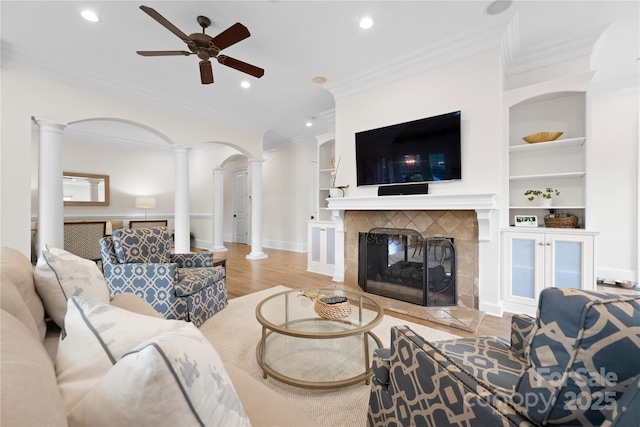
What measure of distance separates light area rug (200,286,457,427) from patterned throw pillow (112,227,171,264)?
32.0 inches

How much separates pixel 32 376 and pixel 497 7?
3.40 meters

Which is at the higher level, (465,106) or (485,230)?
(465,106)

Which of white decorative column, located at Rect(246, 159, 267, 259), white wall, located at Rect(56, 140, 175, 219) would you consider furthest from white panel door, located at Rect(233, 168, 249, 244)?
white decorative column, located at Rect(246, 159, 267, 259)

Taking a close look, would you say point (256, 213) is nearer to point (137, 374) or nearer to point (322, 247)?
point (322, 247)

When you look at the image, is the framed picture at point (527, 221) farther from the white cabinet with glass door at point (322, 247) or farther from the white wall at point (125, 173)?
the white wall at point (125, 173)

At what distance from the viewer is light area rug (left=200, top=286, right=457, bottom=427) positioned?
1409 millimetres

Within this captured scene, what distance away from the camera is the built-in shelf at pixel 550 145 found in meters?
2.66

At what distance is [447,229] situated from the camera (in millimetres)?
2926

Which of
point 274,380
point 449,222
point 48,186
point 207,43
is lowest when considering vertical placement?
point 274,380

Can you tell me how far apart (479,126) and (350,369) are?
2.59 meters

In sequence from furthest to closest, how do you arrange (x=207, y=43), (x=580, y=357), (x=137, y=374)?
1. (x=207, y=43)
2. (x=580, y=357)
3. (x=137, y=374)

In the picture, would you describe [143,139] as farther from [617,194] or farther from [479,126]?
[617,194]

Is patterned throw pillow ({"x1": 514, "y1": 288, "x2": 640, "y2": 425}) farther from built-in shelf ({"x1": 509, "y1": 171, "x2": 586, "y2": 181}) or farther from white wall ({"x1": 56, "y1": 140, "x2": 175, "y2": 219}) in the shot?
white wall ({"x1": 56, "y1": 140, "x2": 175, "y2": 219})

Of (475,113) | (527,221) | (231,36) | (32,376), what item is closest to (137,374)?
(32,376)
